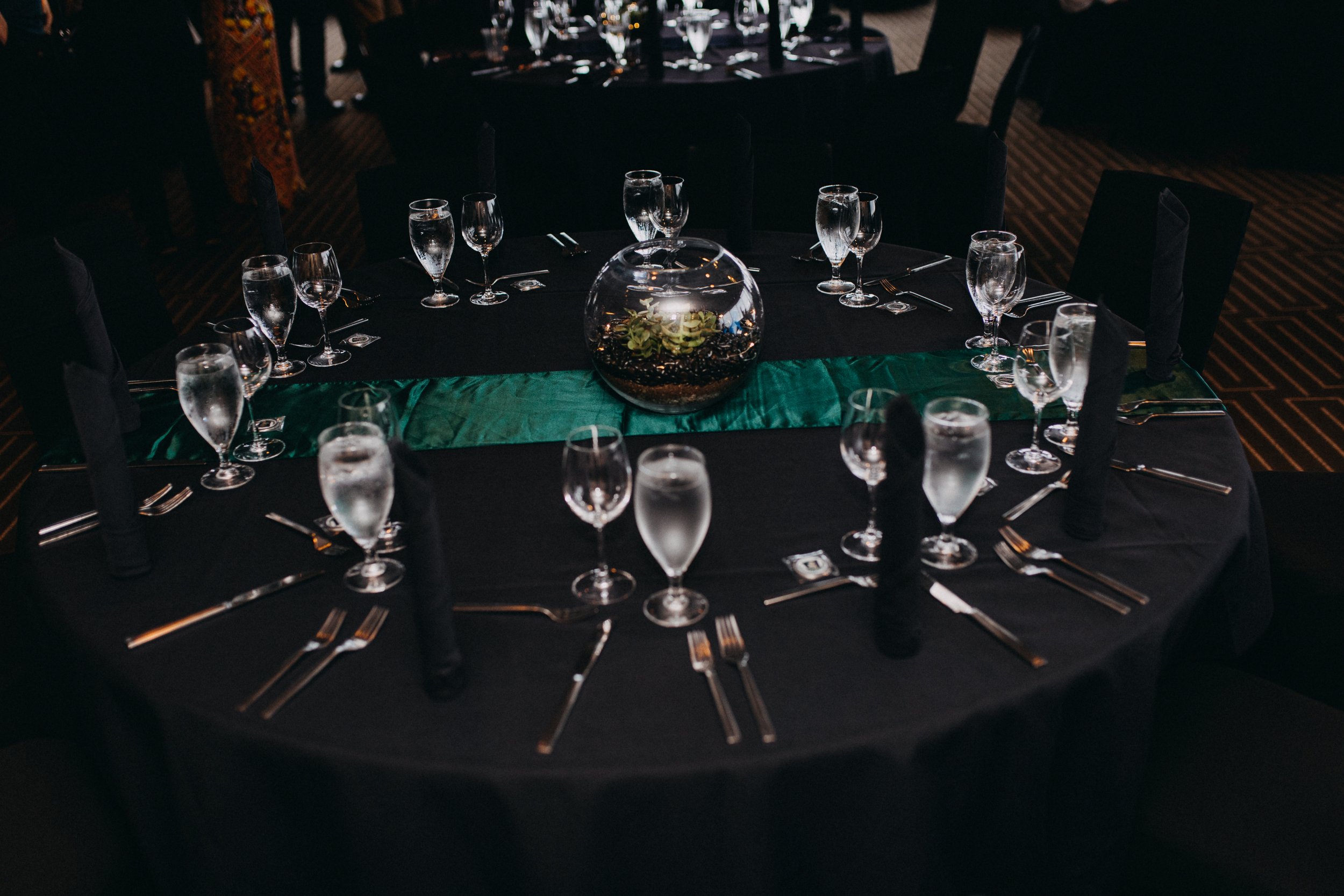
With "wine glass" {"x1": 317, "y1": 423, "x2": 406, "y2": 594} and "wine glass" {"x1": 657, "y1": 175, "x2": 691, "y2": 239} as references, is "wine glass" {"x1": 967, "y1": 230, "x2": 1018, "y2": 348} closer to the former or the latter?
"wine glass" {"x1": 657, "y1": 175, "x2": 691, "y2": 239}

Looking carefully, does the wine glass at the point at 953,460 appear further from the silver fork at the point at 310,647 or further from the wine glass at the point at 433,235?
the wine glass at the point at 433,235

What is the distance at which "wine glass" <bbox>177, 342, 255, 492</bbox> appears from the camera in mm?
1492

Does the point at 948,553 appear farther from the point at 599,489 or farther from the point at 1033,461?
the point at 599,489

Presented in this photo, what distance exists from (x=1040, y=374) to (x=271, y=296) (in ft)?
4.34

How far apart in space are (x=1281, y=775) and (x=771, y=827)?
80 cm

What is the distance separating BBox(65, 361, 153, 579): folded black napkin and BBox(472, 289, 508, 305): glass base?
1.02m

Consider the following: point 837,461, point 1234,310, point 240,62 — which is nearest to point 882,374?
point 837,461

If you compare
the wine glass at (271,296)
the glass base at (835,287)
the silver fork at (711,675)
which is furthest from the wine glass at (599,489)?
the glass base at (835,287)

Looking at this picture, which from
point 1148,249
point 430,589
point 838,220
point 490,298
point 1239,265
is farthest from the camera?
point 1239,265

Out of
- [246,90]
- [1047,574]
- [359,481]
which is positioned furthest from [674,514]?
[246,90]

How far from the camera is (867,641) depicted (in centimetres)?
123

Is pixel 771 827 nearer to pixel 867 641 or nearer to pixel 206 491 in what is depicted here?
pixel 867 641

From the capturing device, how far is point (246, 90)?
5.41 meters

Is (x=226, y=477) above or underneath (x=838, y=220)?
underneath
